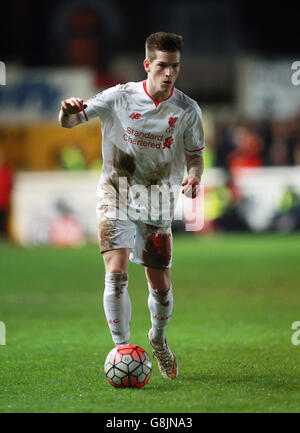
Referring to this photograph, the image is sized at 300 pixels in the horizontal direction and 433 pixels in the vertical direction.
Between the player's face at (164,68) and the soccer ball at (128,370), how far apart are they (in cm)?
173

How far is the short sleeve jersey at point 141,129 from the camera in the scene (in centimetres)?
591

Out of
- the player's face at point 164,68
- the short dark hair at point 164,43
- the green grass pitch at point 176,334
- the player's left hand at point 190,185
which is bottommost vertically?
the green grass pitch at point 176,334

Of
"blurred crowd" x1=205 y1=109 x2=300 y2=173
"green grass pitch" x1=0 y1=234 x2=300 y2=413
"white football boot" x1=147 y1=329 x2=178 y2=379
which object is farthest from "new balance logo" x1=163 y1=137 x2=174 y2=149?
"blurred crowd" x1=205 y1=109 x2=300 y2=173

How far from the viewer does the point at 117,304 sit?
18.8ft

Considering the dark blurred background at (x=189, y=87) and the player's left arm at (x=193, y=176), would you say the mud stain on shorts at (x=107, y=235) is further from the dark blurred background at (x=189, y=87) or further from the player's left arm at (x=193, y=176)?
the dark blurred background at (x=189, y=87)

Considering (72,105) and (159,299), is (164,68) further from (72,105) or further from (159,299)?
(159,299)

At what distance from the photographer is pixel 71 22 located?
2628 centimetres

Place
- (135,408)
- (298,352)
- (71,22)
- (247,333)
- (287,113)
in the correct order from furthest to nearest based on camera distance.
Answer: (71,22)
(287,113)
(247,333)
(298,352)
(135,408)

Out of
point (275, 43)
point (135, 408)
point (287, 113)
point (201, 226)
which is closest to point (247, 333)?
point (135, 408)

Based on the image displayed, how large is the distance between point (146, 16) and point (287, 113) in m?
9.08

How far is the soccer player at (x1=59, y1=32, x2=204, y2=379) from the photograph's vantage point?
5.85 metres

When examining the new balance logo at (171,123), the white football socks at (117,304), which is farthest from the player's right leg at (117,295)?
the new balance logo at (171,123)

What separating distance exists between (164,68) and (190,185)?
774 millimetres
